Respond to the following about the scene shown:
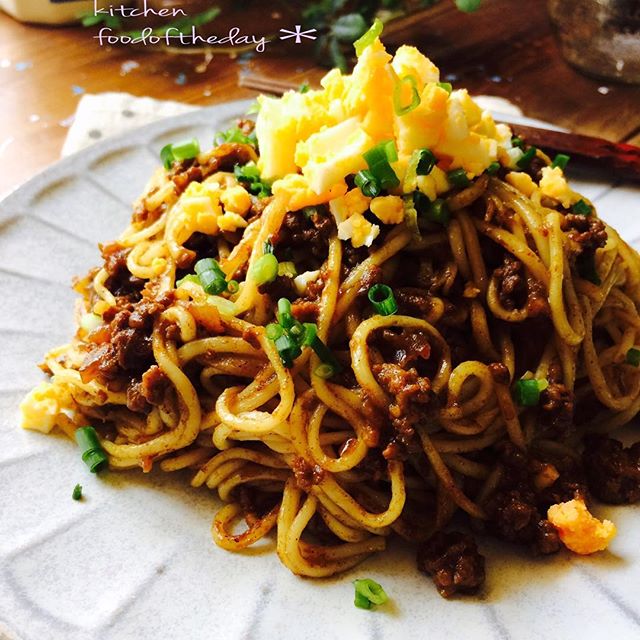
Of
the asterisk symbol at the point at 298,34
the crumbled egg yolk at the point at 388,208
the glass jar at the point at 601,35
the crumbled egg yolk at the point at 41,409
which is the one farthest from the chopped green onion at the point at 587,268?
the asterisk symbol at the point at 298,34

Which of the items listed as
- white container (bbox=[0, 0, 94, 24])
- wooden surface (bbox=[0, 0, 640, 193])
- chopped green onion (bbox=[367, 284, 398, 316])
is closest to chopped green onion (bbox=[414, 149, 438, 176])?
chopped green onion (bbox=[367, 284, 398, 316])

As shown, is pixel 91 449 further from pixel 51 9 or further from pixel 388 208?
pixel 51 9

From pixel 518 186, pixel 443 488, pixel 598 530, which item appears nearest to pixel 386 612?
pixel 443 488

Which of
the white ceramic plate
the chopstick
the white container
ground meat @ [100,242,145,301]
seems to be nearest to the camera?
the white ceramic plate

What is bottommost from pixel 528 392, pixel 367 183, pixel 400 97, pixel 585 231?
pixel 528 392

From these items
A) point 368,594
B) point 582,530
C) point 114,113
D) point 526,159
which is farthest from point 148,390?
point 114,113

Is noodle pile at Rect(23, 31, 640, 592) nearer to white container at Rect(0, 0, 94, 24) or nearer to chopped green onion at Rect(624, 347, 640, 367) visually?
chopped green onion at Rect(624, 347, 640, 367)
